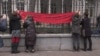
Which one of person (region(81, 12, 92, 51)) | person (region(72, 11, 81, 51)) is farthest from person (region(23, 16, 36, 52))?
person (region(81, 12, 92, 51))

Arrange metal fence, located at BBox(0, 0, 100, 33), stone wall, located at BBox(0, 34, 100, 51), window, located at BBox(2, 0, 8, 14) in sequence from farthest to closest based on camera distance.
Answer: metal fence, located at BBox(0, 0, 100, 33) < window, located at BBox(2, 0, 8, 14) < stone wall, located at BBox(0, 34, 100, 51)

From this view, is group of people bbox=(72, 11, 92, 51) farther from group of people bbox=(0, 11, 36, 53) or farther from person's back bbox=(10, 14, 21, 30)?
person's back bbox=(10, 14, 21, 30)

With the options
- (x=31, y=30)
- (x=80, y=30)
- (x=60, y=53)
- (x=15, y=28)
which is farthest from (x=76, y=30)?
(x=15, y=28)

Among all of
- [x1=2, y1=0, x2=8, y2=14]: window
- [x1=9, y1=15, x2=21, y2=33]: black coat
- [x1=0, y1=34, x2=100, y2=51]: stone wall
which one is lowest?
[x1=0, y1=34, x2=100, y2=51]: stone wall

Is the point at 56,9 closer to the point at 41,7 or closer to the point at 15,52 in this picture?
the point at 41,7

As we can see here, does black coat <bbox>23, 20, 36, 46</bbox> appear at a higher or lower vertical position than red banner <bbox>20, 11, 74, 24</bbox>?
lower

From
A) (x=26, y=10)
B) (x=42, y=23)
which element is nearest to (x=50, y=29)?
(x=42, y=23)

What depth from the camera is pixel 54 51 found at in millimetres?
15602

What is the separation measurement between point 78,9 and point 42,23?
1.82 metres

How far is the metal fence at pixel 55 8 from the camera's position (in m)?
15.8

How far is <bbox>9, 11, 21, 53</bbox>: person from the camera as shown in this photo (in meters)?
15.1

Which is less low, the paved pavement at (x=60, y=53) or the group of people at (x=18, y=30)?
the group of people at (x=18, y=30)

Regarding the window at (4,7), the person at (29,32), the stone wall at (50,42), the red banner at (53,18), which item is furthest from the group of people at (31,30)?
the window at (4,7)

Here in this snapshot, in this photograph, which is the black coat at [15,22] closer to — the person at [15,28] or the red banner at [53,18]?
the person at [15,28]
